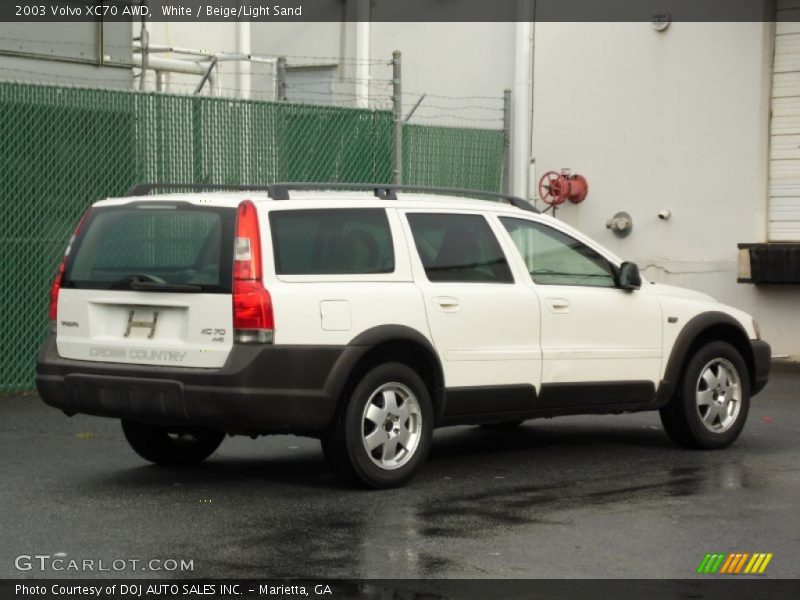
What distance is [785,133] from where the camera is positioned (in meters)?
16.7

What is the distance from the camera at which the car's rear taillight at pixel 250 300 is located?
26.2 ft

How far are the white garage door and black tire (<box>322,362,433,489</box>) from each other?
29.7 feet

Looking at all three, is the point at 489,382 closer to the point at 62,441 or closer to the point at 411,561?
the point at 411,561

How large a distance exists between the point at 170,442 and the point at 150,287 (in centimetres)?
146

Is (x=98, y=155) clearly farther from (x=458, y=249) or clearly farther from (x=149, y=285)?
(x=149, y=285)

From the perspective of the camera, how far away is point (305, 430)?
824 cm

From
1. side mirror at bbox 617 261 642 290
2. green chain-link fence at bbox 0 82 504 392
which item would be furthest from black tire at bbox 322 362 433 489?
green chain-link fence at bbox 0 82 504 392

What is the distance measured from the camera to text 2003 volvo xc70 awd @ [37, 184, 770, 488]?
8.07 meters

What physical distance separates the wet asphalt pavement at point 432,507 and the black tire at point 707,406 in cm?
12

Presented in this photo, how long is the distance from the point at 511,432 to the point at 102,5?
260 inches

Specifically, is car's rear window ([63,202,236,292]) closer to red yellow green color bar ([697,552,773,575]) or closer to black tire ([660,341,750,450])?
red yellow green color bar ([697,552,773,575])

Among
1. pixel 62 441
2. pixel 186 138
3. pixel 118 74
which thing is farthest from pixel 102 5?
pixel 62 441

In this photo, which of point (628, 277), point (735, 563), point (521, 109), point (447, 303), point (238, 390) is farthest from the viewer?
point (521, 109)

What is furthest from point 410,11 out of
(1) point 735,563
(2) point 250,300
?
(1) point 735,563
